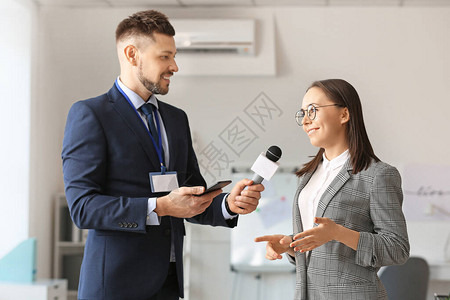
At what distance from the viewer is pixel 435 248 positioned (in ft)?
16.3

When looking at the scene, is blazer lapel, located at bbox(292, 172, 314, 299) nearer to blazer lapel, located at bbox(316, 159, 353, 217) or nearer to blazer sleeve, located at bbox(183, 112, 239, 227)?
blazer lapel, located at bbox(316, 159, 353, 217)

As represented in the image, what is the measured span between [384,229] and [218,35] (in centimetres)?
356

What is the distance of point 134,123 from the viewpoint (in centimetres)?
197

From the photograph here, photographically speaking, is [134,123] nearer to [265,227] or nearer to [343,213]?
[343,213]

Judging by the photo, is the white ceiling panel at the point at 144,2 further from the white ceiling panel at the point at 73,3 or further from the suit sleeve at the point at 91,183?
the suit sleeve at the point at 91,183

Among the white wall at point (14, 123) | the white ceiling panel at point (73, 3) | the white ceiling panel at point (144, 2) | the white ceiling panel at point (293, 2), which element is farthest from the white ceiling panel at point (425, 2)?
the white wall at point (14, 123)

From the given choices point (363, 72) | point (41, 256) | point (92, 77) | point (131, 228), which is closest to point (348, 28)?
point (363, 72)

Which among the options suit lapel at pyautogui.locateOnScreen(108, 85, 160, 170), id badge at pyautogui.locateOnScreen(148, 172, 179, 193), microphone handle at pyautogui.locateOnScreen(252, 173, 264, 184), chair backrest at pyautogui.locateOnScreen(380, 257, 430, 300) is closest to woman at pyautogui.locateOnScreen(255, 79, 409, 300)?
microphone handle at pyautogui.locateOnScreen(252, 173, 264, 184)

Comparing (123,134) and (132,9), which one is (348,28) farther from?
(123,134)

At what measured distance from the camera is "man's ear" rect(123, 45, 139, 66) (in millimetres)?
2127

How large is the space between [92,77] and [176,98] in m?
0.82

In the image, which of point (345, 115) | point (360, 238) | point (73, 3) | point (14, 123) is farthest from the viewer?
point (73, 3)

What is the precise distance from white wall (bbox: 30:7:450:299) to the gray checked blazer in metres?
3.19

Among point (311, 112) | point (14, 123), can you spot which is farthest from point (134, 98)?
point (14, 123)
